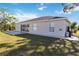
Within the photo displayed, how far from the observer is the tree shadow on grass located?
381 centimetres

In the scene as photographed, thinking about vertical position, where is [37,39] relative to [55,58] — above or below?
above

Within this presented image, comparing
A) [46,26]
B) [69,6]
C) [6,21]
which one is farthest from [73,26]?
[6,21]

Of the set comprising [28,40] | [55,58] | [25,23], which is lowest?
[55,58]

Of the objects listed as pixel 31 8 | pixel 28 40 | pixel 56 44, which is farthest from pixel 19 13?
pixel 56 44

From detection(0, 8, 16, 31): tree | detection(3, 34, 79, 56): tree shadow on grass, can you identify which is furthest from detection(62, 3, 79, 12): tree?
detection(0, 8, 16, 31): tree

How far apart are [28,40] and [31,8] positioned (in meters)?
0.50

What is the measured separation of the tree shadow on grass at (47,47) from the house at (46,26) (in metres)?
0.10

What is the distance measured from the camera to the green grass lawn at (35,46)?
3801 mm

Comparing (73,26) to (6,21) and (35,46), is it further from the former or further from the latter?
(6,21)

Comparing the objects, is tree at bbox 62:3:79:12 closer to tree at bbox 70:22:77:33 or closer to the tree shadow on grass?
tree at bbox 70:22:77:33

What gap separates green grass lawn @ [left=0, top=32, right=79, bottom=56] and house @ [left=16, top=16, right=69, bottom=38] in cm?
9

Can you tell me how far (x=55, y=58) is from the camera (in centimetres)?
379

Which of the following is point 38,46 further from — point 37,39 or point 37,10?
point 37,10

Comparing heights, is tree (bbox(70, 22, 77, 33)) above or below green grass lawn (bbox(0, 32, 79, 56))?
above
